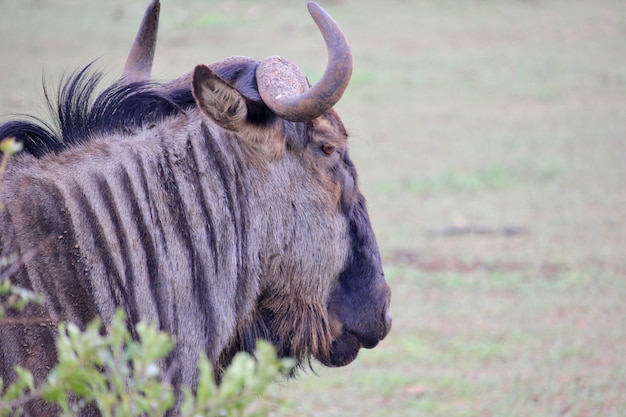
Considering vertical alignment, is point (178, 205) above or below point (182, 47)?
above

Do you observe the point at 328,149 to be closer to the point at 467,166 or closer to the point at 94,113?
the point at 94,113

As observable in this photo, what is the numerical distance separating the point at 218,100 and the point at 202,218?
362 mm

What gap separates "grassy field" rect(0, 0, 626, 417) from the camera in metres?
5.50

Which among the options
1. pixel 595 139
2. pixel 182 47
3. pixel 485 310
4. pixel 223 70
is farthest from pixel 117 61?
pixel 223 70

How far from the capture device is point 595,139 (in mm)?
11164

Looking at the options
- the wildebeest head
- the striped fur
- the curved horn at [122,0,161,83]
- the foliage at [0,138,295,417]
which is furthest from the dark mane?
the foliage at [0,138,295,417]

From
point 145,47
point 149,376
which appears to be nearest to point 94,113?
point 145,47

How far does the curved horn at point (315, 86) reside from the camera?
8.55 feet

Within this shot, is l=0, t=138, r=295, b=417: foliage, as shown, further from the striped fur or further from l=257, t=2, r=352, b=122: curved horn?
l=257, t=2, r=352, b=122: curved horn

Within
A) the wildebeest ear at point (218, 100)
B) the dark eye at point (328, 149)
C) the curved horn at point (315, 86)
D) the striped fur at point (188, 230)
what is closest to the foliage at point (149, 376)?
the striped fur at point (188, 230)

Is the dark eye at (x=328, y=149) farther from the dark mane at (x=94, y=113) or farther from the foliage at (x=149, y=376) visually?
the foliage at (x=149, y=376)

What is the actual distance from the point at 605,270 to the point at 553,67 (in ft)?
26.4

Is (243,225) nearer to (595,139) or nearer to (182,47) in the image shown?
(595,139)

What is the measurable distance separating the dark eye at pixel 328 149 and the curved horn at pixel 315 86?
20 cm
